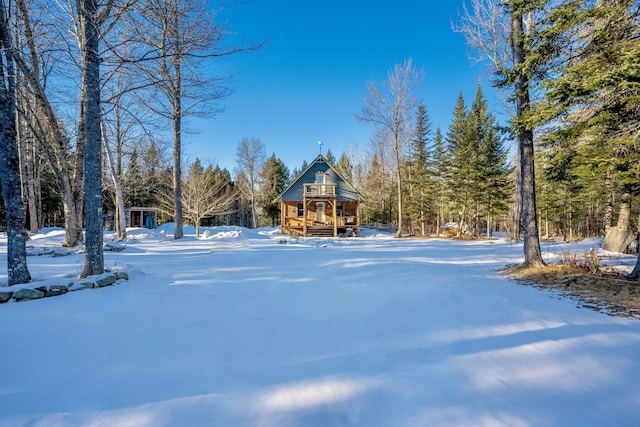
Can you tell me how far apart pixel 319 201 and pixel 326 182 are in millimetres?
1584

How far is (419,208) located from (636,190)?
17.4 metres

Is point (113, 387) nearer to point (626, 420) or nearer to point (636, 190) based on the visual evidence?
point (626, 420)

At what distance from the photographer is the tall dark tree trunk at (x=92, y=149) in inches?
194

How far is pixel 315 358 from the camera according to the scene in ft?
8.18

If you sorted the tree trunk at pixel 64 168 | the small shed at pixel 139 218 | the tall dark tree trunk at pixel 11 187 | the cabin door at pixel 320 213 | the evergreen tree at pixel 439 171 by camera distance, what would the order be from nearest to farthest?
the tall dark tree trunk at pixel 11 187 < the tree trunk at pixel 64 168 < the cabin door at pixel 320 213 < the evergreen tree at pixel 439 171 < the small shed at pixel 139 218

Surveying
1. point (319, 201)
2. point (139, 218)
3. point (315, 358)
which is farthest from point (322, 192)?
point (315, 358)

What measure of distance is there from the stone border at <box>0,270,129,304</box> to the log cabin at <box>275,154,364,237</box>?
14.7m

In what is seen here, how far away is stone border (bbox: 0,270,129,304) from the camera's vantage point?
378 centimetres

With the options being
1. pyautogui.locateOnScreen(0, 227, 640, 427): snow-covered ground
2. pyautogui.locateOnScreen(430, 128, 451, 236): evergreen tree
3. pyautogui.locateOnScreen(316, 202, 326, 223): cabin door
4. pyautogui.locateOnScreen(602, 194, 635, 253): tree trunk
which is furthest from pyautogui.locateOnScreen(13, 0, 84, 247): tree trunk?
pyautogui.locateOnScreen(430, 128, 451, 236): evergreen tree

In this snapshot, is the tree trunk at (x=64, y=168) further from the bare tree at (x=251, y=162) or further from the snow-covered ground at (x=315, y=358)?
the bare tree at (x=251, y=162)

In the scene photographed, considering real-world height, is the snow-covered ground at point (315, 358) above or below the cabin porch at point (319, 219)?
below

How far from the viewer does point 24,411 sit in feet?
5.90

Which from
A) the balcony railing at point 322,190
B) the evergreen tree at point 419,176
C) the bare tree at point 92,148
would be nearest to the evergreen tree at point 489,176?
the evergreen tree at point 419,176

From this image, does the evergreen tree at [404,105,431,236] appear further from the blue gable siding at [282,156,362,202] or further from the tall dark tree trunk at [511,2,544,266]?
the tall dark tree trunk at [511,2,544,266]
